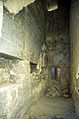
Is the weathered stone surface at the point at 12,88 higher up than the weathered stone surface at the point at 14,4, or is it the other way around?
the weathered stone surface at the point at 14,4

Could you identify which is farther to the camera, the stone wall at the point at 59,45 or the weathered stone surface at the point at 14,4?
the stone wall at the point at 59,45

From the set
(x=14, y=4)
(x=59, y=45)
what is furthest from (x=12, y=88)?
(x=59, y=45)

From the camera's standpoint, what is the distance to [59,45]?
5.46 metres

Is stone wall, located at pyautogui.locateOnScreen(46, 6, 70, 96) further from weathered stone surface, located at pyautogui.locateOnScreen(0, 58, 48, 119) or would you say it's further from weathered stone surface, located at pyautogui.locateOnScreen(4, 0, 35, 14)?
weathered stone surface, located at pyautogui.locateOnScreen(4, 0, 35, 14)

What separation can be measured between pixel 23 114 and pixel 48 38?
4.26 metres

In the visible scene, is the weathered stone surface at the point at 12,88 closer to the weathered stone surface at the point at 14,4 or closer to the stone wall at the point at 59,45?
the weathered stone surface at the point at 14,4

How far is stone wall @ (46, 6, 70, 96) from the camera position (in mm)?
5160

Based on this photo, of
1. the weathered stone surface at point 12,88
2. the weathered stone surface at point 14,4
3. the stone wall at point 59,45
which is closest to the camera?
the weathered stone surface at point 14,4

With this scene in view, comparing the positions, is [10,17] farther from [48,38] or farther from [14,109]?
[48,38]

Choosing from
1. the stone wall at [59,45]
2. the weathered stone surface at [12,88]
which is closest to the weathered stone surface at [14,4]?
the weathered stone surface at [12,88]

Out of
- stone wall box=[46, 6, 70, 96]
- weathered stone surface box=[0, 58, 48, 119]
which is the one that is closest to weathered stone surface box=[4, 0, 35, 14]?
weathered stone surface box=[0, 58, 48, 119]

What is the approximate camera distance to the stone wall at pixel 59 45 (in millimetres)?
5160

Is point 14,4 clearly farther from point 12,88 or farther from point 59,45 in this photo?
point 59,45

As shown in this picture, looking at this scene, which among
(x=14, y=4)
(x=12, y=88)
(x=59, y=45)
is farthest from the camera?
(x=59, y=45)
